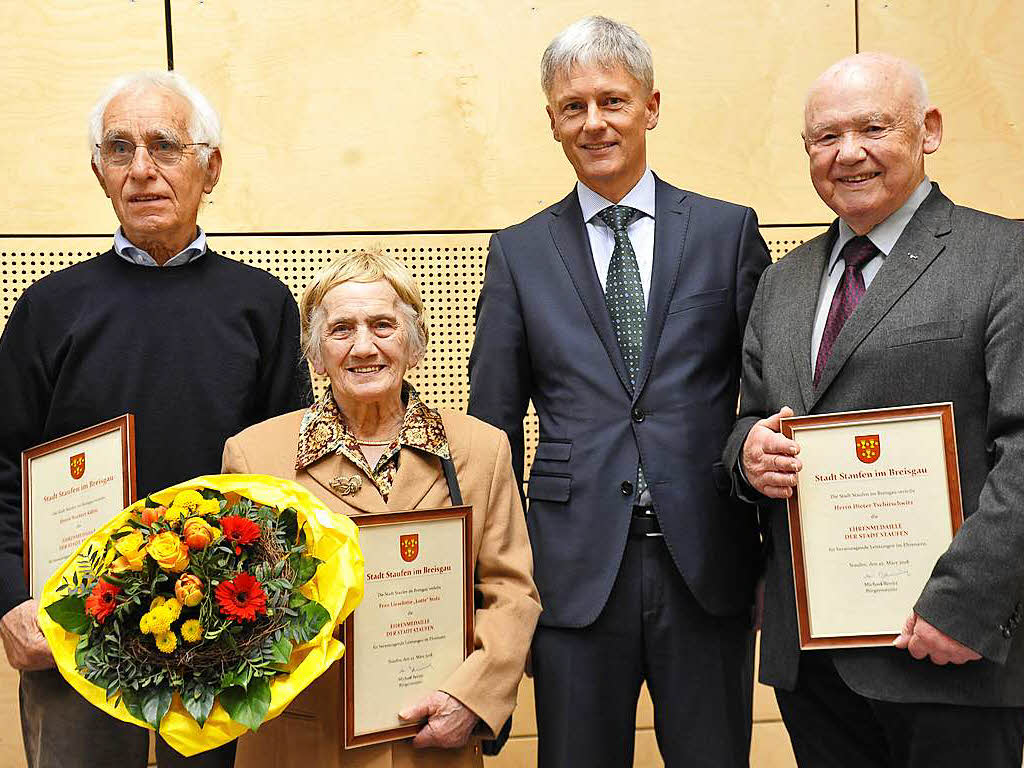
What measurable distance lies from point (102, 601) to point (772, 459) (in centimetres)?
129

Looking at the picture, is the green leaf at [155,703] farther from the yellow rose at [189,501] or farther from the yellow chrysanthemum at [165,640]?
the yellow rose at [189,501]

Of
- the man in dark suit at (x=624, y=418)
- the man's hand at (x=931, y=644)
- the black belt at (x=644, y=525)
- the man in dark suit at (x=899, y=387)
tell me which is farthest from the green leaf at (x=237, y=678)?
the man's hand at (x=931, y=644)

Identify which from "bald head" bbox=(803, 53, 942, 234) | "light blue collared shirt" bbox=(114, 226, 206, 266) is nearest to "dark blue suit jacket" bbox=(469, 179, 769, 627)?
"bald head" bbox=(803, 53, 942, 234)

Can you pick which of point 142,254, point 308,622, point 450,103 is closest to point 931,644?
point 308,622

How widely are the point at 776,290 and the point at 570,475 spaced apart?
62 centimetres

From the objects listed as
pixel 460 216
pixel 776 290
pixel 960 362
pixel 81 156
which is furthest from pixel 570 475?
pixel 81 156

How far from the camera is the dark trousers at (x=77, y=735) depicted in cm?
237

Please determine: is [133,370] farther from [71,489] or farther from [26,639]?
[26,639]

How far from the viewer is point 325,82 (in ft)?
12.2

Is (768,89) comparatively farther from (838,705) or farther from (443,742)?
(443,742)

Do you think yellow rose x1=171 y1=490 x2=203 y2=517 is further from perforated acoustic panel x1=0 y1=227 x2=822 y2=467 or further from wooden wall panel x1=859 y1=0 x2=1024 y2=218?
wooden wall panel x1=859 y1=0 x2=1024 y2=218

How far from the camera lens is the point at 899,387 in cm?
218

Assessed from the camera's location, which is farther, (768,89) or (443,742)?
(768,89)

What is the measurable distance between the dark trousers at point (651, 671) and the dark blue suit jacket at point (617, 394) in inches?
1.9
